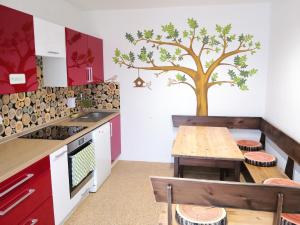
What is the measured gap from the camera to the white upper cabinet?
2.31 metres

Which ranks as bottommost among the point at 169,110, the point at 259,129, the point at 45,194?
A: the point at 45,194

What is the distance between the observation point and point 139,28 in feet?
12.7

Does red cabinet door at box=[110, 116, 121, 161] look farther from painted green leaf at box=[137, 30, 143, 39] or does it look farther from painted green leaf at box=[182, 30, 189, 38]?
painted green leaf at box=[182, 30, 189, 38]

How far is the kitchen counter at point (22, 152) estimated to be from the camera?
5.67ft

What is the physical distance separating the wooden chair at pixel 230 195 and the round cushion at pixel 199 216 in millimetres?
127

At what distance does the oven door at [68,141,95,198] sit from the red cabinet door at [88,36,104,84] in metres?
1.15

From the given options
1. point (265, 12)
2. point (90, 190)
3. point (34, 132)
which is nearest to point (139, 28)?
point (265, 12)

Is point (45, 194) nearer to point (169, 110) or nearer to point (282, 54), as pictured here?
point (169, 110)

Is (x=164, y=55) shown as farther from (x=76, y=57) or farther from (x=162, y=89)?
(x=76, y=57)

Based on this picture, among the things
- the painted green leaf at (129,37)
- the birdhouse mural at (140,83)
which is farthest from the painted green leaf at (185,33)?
the birdhouse mural at (140,83)

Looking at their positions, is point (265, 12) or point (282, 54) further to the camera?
point (265, 12)

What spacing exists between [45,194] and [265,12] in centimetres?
354

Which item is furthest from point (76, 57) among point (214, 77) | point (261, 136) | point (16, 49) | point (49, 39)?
point (261, 136)

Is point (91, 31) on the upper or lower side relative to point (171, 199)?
upper
